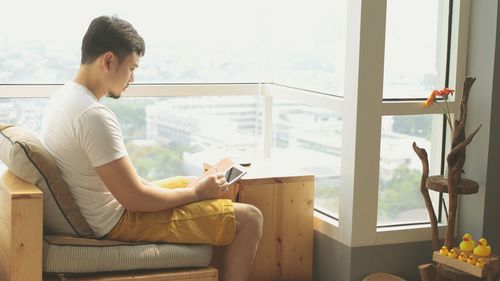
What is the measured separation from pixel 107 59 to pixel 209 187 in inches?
25.4

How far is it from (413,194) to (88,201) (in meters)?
1.59

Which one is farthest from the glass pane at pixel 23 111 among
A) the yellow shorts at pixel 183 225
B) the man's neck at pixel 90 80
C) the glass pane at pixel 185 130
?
the yellow shorts at pixel 183 225

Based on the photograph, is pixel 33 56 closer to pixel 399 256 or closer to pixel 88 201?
pixel 88 201

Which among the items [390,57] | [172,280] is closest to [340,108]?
[390,57]

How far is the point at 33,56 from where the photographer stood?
3.58 metres

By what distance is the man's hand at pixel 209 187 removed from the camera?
3102 millimetres

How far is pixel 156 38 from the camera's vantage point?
3812mm

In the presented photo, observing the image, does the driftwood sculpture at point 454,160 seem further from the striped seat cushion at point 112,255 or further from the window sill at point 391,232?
the striped seat cushion at point 112,255

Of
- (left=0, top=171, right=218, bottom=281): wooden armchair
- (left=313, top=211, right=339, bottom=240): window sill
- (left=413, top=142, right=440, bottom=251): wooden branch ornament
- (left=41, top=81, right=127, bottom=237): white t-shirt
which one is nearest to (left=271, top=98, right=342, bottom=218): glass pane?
(left=313, top=211, right=339, bottom=240): window sill

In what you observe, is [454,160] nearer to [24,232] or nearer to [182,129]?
[182,129]

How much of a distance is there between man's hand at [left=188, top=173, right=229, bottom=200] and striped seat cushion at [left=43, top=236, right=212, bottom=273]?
213mm

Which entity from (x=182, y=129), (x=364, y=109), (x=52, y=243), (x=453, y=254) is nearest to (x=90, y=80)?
(x=52, y=243)

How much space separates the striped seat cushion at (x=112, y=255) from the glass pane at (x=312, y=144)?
0.90 m

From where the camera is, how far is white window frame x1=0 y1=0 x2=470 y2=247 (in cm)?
337
